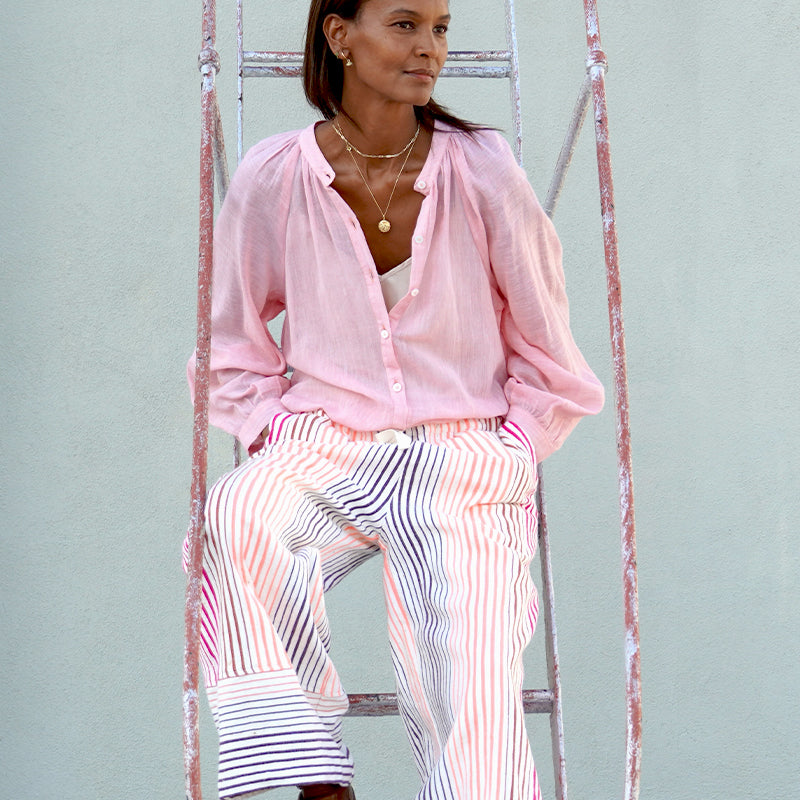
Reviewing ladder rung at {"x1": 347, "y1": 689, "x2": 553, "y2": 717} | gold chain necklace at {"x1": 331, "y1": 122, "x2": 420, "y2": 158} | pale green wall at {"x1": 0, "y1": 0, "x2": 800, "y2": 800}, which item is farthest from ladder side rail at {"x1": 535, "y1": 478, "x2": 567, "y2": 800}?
pale green wall at {"x1": 0, "y1": 0, "x2": 800, "y2": 800}

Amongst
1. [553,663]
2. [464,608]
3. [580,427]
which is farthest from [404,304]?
[580,427]

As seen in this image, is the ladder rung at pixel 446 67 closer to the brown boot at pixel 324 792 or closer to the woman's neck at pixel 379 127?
the woman's neck at pixel 379 127

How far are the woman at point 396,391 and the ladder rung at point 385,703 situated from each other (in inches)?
6.2

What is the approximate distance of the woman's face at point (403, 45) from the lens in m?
1.90

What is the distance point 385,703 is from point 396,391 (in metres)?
0.45

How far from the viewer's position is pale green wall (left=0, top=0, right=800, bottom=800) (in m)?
3.29

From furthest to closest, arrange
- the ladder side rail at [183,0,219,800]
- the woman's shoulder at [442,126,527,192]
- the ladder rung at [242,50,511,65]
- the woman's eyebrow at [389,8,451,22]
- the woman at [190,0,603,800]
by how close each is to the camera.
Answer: the ladder rung at [242,50,511,65], the woman's shoulder at [442,126,527,192], the woman's eyebrow at [389,8,451,22], the woman at [190,0,603,800], the ladder side rail at [183,0,219,800]

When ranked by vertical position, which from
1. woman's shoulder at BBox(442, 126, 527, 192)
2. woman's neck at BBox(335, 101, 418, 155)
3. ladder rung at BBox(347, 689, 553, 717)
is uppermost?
woman's neck at BBox(335, 101, 418, 155)

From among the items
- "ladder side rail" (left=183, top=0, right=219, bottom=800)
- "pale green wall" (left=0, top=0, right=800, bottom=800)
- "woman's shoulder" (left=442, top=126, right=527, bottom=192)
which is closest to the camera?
"ladder side rail" (left=183, top=0, right=219, bottom=800)

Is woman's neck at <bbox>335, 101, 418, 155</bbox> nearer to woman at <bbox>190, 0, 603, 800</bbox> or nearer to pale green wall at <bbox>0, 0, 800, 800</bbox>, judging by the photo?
woman at <bbox>190, 0, 603, 800</bbox>

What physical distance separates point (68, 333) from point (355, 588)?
0.89 metres

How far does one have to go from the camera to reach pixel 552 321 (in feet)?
6.65

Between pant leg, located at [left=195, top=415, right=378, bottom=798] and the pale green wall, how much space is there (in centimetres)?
153

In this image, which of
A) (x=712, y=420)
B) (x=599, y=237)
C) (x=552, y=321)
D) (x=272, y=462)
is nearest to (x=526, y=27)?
(x=599, y=237)
